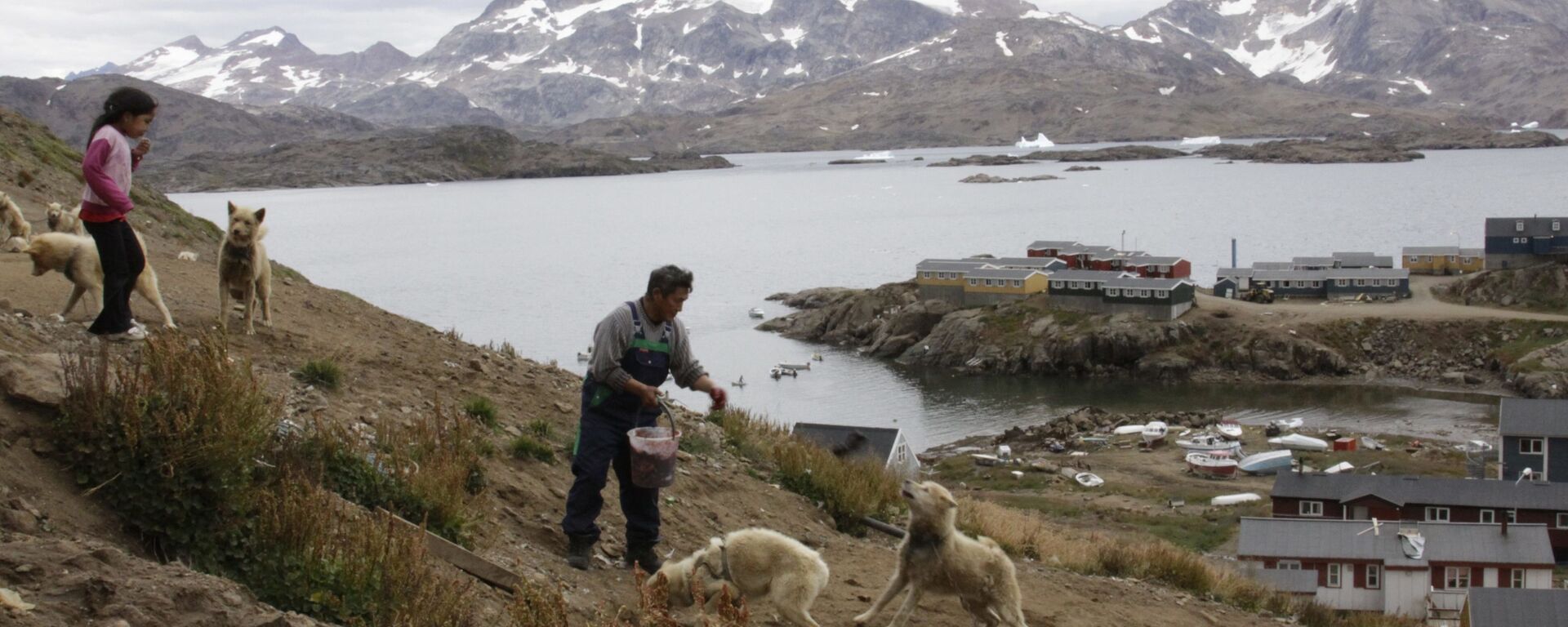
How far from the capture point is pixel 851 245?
11062cm

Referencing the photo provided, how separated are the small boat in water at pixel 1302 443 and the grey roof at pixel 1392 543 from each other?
17979mm

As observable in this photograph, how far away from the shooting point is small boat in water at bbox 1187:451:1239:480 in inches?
1540

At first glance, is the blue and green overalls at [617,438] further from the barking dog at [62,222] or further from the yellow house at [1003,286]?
the yellow house at [1003,286]

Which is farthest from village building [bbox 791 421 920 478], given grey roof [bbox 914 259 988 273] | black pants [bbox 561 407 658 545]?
grey roof [bbox 914 259 988 273]

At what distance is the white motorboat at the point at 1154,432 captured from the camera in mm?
44938

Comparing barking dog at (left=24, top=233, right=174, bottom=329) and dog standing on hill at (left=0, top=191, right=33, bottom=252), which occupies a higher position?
dog standing on hill at (left=0, top=191, right=33, bottom=252)

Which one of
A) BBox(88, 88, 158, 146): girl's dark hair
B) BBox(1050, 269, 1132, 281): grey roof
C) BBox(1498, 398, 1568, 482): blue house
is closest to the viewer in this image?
BBox(88, 88, 158, 146): girl's dark hair

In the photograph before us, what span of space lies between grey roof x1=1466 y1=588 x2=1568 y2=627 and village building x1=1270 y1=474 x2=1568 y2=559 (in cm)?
1252

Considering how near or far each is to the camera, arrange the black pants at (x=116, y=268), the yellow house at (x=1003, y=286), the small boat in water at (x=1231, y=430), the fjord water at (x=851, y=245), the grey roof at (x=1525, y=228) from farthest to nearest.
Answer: the yellow house at (x=1003, y=286), the grey roof at (x=1525, y=228), the fjord water at (x=851, y=245), the small boat in water at (x=1231, y=430), the black pants at (x=116, y=268)

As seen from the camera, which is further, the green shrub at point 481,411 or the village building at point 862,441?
the village building at point 862,441

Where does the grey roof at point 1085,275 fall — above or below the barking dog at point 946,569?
below

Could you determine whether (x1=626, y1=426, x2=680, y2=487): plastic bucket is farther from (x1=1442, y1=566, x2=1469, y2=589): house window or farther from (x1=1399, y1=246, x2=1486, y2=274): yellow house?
(x1=1399, y1=246, x2=1486, y2=274): yellow house

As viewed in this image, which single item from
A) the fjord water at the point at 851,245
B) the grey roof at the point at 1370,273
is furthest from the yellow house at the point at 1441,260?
the fjord water at the point at 851,245

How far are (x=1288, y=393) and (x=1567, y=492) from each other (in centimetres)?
2721
